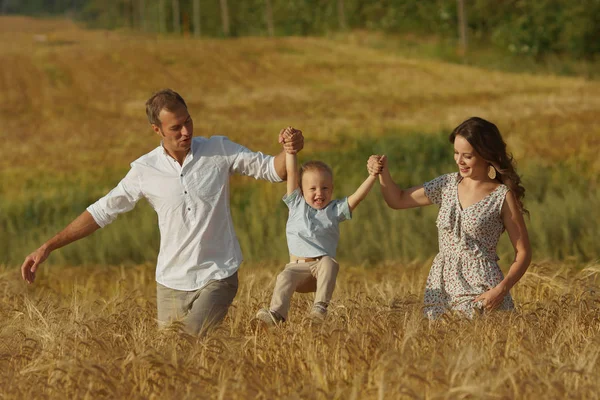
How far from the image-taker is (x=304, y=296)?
6.99 m

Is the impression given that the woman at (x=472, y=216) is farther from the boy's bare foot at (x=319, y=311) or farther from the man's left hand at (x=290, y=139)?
the boy's bare foot at (x=319, y=311)

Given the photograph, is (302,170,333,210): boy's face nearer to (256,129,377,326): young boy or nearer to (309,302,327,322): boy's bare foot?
(256,129,377,326): young boy

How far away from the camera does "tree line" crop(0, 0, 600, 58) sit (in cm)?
4325

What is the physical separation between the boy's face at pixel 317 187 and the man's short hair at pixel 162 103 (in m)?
0.71

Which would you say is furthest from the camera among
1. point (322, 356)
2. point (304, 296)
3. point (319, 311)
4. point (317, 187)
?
point (304, 296)

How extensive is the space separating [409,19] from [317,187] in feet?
165

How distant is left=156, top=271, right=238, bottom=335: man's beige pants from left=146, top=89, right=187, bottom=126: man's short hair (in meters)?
0.85

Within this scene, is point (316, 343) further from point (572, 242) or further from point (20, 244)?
point (20, 244)

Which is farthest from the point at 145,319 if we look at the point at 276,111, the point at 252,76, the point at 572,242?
the point at 252,76

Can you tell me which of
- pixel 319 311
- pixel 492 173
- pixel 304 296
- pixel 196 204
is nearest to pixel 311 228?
pixel 319 311

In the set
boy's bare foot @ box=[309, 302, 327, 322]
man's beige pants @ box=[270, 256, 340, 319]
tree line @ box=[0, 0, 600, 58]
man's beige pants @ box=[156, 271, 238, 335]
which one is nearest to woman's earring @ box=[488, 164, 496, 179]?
man's beige pants @ box=[270, 256, 340, 319]

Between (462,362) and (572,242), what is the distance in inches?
261

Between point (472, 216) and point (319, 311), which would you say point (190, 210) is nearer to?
point (319, 311)

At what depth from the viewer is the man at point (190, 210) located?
5.56m
